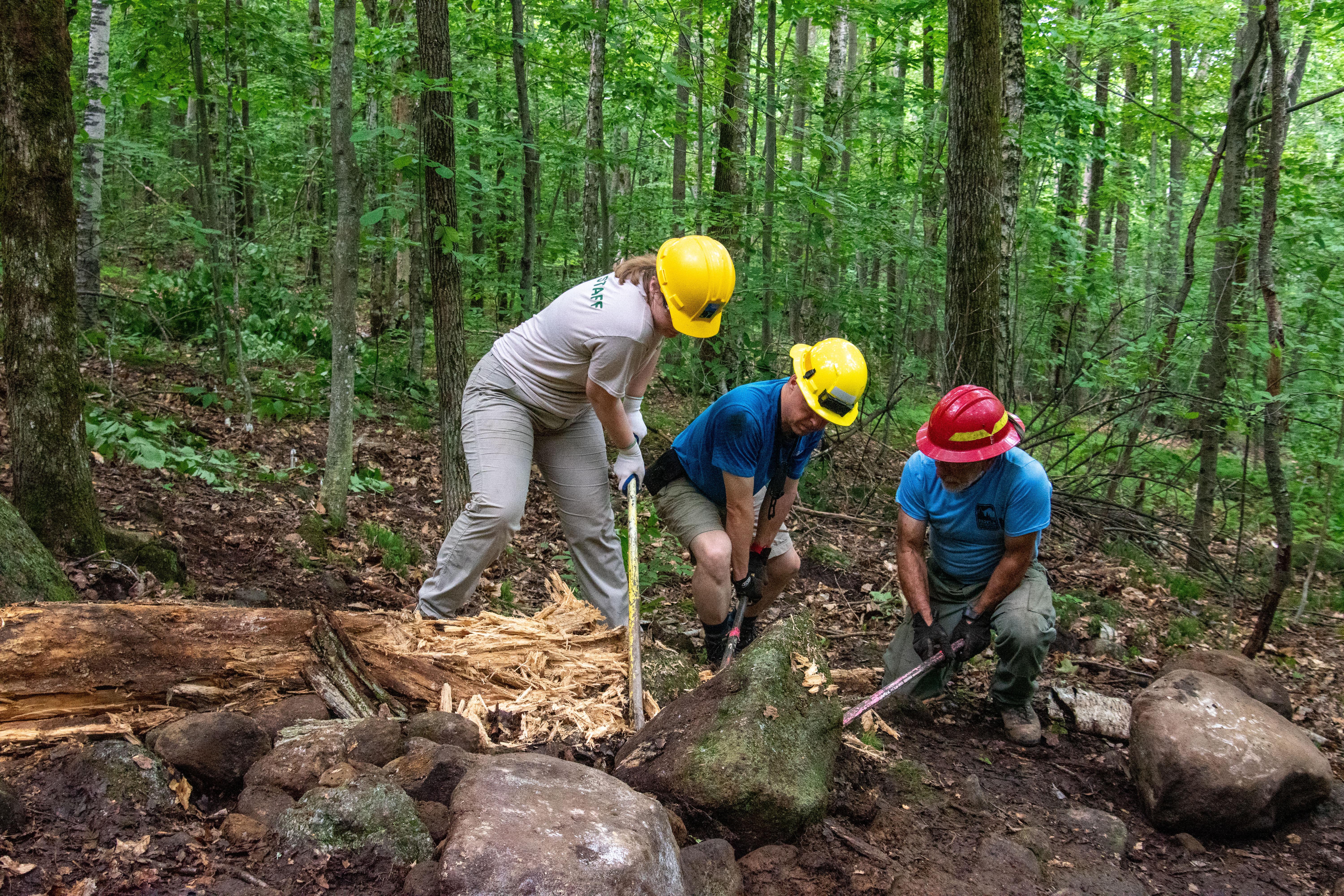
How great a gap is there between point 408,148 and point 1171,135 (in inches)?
540

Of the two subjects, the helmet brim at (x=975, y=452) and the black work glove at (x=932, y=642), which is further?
the black work glove at (x=932, y=642)

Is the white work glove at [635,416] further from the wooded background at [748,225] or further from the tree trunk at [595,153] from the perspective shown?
the tree trunk at [595,153]

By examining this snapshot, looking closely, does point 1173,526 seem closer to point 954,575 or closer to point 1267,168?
point 1267,168

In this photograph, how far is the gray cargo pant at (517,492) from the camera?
361 cm

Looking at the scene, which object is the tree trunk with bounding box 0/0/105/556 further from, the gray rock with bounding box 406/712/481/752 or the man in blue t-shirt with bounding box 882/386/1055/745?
the man in blue t-shirt with bounding box 882/386/1055/745

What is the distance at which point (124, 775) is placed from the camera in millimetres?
2146

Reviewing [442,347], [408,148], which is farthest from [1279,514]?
[408,148]

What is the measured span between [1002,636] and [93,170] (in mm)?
8836

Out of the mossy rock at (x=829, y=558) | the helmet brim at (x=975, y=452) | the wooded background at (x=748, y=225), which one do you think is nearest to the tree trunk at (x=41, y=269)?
the wooded background at (x=748, y=225)

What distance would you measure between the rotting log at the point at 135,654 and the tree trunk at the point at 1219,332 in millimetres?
5994

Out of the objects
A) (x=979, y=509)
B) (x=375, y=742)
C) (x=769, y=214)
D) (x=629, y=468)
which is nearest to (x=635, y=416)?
(x=629, y=468)

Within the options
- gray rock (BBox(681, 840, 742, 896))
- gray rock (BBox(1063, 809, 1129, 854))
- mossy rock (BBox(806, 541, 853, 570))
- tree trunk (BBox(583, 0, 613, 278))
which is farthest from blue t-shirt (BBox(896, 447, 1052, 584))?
tree trunk (BBox(583, 0, 613, 278))

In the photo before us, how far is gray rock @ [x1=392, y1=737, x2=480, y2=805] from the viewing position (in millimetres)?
2299

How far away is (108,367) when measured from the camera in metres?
7.48
